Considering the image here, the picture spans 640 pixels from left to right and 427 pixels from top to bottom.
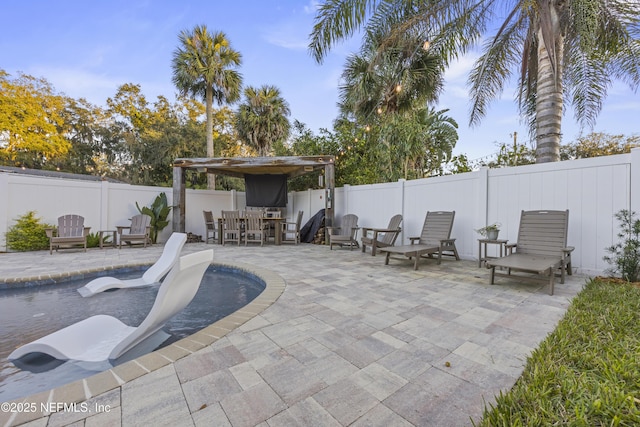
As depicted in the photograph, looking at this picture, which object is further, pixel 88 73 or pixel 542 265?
pixel 88 73

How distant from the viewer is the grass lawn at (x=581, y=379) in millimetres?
1215

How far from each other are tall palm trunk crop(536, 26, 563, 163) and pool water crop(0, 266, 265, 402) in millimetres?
5579

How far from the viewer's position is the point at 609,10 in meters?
4.94

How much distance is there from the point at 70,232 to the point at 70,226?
5.9 inches

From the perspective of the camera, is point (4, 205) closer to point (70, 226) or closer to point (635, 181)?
point (70, 226)

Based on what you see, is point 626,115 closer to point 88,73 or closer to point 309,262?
point 309,262

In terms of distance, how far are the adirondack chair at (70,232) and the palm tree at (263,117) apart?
784 centimetres

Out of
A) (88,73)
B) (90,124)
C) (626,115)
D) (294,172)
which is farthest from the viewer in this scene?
(90,124)

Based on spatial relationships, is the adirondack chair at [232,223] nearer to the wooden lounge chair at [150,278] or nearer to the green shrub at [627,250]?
the wooden lounge chair at [150,278]

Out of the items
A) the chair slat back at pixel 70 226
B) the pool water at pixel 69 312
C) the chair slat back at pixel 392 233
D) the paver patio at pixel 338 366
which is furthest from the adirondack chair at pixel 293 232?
the paver patio at pixel 338 366

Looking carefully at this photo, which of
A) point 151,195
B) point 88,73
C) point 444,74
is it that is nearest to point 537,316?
point 444,74

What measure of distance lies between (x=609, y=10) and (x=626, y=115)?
4963 mm

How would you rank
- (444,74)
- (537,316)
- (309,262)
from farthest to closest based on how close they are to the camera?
(444,74) < (309,262) < (537,316)

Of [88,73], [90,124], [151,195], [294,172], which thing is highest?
[88,73]
